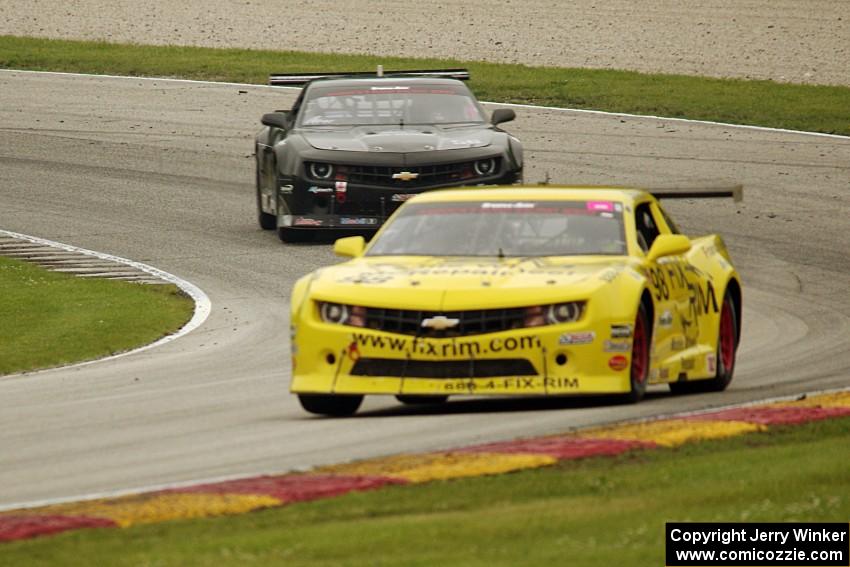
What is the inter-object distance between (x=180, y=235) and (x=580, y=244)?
10.9 meters

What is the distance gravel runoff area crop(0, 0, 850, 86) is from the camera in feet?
117

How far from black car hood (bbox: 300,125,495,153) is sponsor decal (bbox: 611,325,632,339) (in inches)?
369

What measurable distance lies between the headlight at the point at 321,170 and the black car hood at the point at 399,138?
0.59ft

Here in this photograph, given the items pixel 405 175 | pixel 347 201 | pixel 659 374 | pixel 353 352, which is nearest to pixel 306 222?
pixel 347 201

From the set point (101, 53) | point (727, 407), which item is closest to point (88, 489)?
point (727, 407)

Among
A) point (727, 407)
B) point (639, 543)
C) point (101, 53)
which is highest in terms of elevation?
point (639, 543)

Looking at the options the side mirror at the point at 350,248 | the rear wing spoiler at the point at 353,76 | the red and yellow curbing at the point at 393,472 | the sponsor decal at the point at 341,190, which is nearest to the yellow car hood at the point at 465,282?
the side mirror at the point at 350,248

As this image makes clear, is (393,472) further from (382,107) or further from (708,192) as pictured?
(382,107)

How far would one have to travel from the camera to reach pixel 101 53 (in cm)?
3641

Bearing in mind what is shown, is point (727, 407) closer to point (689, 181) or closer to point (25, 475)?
point (25, 475)

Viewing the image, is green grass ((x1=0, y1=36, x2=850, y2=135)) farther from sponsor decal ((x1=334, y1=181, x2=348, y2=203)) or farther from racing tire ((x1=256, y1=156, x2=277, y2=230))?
sponsor decal ((x1=334, y1=181, x2=348, y2=203))

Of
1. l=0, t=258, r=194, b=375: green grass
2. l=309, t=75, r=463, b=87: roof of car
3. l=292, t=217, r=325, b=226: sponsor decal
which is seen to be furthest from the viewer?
l=309, t=75, r=463, b=87: roof of car

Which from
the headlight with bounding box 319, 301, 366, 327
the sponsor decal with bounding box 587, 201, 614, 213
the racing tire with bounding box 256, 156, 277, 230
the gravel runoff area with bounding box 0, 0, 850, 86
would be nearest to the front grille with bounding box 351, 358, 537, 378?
the headlight with bounding box 319, 301, 366, 327

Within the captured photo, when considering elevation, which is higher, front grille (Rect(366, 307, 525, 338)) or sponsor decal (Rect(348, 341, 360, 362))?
front grille (Rect(366, 307, 525, 338))
